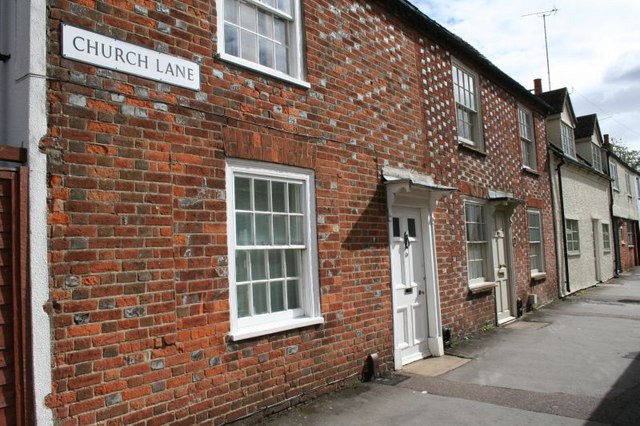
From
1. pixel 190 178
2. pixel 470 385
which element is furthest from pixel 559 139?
pixel 190 178

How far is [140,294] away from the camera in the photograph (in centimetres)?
420

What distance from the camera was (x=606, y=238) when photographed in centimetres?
2211

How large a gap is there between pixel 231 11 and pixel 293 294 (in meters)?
3.18

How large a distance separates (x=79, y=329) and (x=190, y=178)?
1.59 meters

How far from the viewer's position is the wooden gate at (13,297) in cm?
347

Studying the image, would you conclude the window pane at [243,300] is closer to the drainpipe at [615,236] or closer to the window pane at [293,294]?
Result: the window pane at [293,294]

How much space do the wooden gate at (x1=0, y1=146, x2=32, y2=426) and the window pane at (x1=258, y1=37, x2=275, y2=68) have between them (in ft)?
9.69

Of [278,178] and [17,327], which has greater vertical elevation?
[278,178]

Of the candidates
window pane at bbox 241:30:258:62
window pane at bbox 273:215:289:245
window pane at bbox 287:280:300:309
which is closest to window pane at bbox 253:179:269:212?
window pane at bbox 273:215:289:245

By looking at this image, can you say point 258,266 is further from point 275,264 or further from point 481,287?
point 481,287

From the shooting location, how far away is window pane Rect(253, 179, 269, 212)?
544cm

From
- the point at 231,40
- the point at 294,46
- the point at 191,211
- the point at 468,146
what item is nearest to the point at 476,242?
the point at 468,146

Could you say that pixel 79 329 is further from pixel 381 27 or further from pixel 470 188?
pixel 470 188

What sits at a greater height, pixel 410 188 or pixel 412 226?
pixel 410 188
